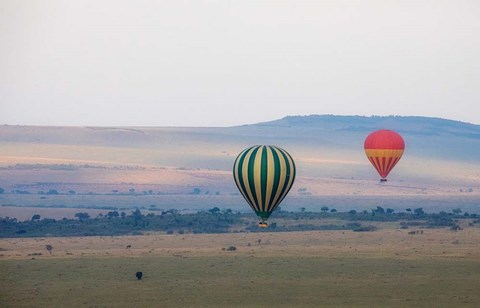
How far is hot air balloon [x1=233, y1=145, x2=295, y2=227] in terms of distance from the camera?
51000 mm

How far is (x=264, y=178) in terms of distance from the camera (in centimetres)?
5097

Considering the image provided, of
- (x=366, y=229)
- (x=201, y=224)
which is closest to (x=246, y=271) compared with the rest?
(x=366, y=229)

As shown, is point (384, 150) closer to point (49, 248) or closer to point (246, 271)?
point (49, 248)

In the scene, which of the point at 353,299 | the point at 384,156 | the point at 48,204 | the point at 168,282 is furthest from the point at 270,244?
the point at 48,204

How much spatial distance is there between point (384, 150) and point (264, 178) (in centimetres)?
2260

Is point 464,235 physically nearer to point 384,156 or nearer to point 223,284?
point 384,156

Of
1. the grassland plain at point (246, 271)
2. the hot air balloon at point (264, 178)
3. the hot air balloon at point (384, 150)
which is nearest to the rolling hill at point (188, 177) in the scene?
the hot air balloon at point (384, 150)

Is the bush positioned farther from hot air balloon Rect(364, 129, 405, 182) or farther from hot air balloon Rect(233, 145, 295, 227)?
hot air balloon Rect(233, 145, 295, 227)

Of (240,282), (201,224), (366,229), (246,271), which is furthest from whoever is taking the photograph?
(201,224)

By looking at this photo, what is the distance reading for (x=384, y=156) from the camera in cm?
7250

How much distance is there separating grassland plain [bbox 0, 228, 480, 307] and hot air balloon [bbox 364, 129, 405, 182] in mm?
4419

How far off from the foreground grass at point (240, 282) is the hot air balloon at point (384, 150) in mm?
14183

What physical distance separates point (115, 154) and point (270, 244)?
122373 millimetres

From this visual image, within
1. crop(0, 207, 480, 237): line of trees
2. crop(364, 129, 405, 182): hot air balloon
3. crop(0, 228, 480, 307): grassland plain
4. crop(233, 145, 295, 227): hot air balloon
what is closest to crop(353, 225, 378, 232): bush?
crop(0, 207, 480, 237): line of trees
